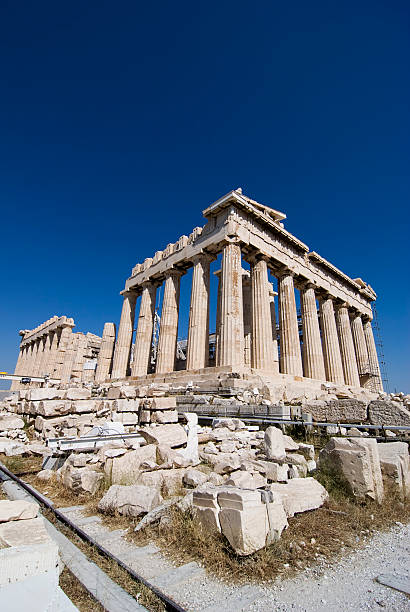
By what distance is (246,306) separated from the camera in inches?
915

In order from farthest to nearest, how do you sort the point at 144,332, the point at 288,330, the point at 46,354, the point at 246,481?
1. the point at 46,354
2. the point at 144,332
3. the point at 288,330
4. the point at 246,481

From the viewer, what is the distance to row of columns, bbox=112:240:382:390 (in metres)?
17.7

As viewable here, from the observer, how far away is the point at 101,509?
4.30m

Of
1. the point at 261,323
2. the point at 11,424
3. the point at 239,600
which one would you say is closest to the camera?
the point at 239,600

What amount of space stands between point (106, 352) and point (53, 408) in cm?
1936

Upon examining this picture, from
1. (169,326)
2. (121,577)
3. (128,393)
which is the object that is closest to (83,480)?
(121,577)

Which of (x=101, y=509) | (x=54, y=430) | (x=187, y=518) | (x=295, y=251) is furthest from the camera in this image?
(x=295, y=251)

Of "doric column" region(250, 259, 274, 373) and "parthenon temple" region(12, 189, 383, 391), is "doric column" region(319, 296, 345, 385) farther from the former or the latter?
"doric column" region(250, 259, 274, 373)

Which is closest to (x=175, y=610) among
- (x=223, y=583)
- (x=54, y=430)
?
(x=223, y=583)

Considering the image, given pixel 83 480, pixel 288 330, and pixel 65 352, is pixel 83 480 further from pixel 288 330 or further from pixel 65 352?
pixel 65 352

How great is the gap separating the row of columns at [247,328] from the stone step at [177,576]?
13.2 meters

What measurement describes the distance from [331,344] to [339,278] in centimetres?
699

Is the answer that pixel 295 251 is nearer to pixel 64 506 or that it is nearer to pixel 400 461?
pixel 400 461

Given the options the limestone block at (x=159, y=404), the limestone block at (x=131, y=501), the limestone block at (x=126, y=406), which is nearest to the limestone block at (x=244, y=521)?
the limestone block at (x=131, y=501)
